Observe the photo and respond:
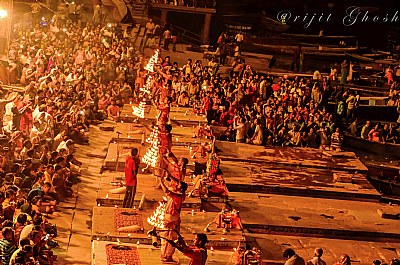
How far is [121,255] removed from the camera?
15391 mm

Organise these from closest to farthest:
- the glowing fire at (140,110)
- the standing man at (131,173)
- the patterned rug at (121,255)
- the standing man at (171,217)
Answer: the standing man at (171,217)
the patterned rug at (121,255)
the standing man at (131,173)
the glowing fire at (140,110)

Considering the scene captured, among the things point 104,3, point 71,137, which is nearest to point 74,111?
point 71,137

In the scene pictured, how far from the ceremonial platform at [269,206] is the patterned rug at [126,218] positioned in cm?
2

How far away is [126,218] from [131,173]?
0.88 meters

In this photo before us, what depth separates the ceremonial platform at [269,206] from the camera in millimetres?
16969

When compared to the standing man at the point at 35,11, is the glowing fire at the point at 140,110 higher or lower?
lower

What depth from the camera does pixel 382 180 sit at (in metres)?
25.7

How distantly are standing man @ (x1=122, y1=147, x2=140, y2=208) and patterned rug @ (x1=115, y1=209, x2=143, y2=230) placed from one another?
1.05ft

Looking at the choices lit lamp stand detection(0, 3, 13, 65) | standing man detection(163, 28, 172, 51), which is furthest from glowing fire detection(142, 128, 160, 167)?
standing man detection(163, 28, 172, 51)

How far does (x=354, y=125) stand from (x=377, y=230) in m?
9.97

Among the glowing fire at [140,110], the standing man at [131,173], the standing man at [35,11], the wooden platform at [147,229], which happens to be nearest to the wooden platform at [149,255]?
the wooden platform at [147,229]

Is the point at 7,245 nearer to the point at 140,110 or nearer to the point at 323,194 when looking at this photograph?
the point at 323,194

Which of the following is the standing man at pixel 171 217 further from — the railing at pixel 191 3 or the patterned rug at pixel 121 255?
the railing at pixel 191 3

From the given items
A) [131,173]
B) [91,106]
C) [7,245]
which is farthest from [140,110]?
[7,245]
